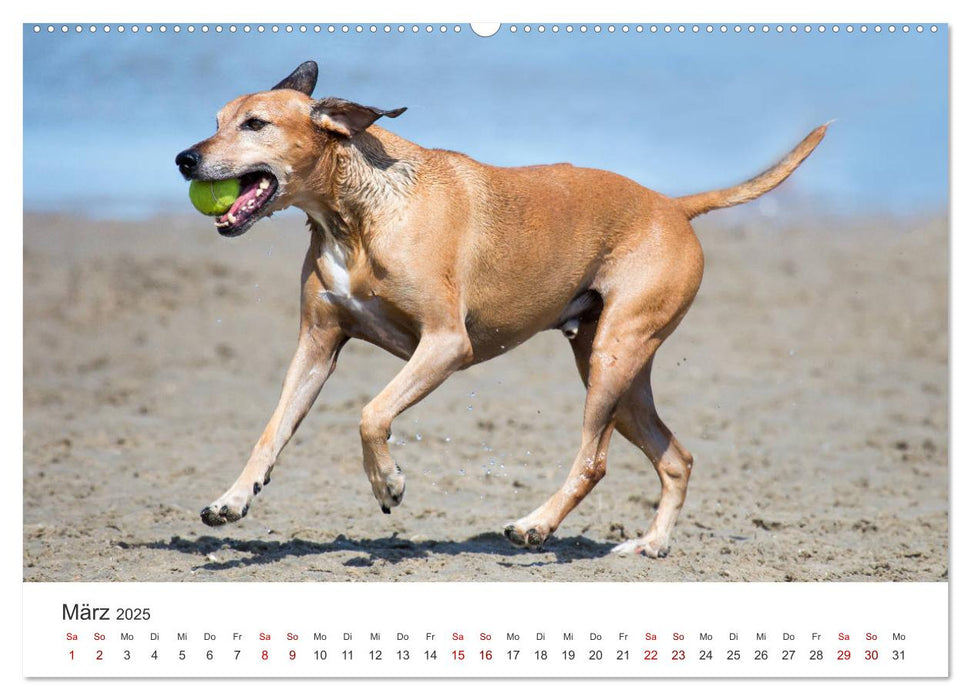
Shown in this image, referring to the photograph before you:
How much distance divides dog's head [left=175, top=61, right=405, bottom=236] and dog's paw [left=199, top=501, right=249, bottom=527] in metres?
1.15

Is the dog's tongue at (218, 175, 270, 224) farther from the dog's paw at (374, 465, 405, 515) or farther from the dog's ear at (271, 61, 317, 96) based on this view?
the dog's paw at (374, 465, 405, 515)

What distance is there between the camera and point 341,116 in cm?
617

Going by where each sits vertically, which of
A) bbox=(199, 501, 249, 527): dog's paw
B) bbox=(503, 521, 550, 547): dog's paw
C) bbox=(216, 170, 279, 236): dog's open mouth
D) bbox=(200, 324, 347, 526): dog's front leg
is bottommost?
bbox=(503, 521, 550, 547): dog's paw

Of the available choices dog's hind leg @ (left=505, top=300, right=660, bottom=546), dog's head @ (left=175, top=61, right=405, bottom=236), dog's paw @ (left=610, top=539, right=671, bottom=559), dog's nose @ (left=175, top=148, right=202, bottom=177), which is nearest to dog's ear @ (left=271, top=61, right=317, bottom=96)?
dog's head @ (left=175, top=61, right=405, bottom=236)

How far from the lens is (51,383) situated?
38.9 feet

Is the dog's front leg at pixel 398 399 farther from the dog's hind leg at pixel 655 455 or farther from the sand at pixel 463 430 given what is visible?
the dog's hind leg at pixel 655 455

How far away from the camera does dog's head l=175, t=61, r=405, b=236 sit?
19.5 feet

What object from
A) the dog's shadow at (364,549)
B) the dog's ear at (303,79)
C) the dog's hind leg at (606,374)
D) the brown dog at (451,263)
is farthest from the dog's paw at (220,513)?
the dog's ear at (303,79)

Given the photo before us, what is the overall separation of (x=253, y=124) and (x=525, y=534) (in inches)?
84.7

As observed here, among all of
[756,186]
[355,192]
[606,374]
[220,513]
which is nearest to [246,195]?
[355,192]
